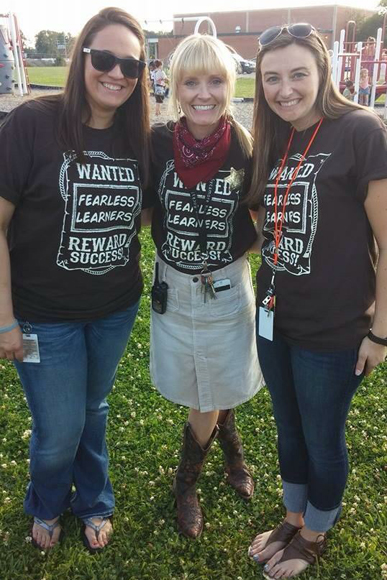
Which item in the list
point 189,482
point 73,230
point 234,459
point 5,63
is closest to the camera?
point 73,230

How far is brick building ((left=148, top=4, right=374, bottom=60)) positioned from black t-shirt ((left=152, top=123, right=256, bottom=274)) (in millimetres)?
53433

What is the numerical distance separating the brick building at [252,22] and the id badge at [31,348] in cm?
5392

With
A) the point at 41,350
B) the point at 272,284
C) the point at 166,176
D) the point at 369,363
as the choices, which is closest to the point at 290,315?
the point at 272,284

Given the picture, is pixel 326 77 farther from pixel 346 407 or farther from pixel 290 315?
pixel 346 407

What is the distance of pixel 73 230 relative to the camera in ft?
6.81

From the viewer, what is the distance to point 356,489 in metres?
2.95

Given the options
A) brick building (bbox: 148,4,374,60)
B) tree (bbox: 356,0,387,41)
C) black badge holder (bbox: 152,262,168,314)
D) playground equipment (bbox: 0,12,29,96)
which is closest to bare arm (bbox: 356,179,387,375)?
black badge holder (bbox: 152,262,168,314)

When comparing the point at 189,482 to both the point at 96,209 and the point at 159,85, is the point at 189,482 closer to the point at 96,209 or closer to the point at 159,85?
the point at 96,209

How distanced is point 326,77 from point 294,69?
0.43ft

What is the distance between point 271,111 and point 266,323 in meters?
0.87

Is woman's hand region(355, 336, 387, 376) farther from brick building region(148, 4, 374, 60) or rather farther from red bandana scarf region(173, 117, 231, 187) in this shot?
brick building region(148, 4, 374, 60)

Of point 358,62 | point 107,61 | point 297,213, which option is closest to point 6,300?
point 107,61

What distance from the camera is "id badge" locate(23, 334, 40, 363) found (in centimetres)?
217

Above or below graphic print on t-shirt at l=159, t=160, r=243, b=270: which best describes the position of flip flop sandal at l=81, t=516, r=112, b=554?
below
